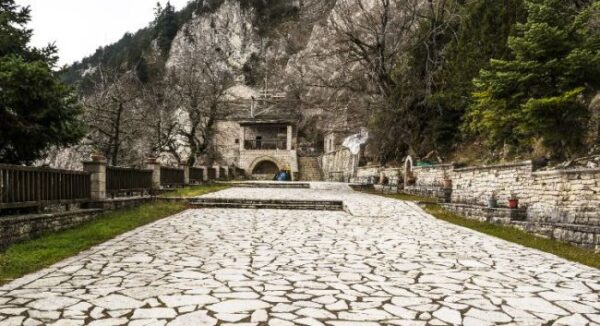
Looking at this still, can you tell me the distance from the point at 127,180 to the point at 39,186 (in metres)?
5.17

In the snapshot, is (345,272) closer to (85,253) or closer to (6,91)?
(85,253)

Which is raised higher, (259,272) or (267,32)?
(267,32)

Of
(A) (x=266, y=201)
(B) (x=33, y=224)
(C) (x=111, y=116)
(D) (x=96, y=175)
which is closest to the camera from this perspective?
(B) (x=33, y=224)

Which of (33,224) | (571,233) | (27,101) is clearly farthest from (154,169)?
(571,233)

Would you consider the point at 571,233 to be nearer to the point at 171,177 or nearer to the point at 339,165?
the point at 171,177

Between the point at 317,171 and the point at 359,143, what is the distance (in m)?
12.4

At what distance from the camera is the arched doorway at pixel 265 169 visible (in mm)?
42531

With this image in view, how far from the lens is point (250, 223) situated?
9641 mm

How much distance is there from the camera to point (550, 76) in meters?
11.2

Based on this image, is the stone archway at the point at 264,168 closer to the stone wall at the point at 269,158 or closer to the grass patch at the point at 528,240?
the stone wall at the point at 269,158

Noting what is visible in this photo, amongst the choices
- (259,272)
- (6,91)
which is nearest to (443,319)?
(259,272)

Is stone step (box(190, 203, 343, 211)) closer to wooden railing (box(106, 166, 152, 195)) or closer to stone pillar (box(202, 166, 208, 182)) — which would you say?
wooden railing (box(106, 166, 152, 195))

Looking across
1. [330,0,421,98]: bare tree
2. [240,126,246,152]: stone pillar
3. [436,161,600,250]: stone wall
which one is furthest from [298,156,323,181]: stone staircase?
[436,161,600,250]: stone wall

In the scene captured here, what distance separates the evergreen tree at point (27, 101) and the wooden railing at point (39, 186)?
96 cm
